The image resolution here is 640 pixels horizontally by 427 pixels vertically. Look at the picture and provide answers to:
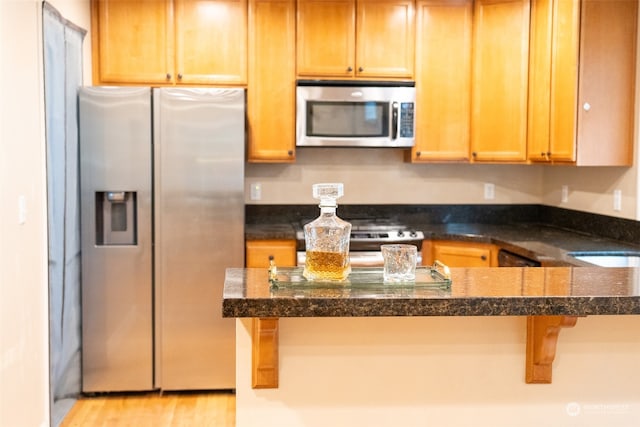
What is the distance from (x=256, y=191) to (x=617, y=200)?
7.15ft

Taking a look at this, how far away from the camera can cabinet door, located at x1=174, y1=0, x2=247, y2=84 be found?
167 inches

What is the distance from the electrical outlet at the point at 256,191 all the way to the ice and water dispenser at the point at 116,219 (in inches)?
38.1

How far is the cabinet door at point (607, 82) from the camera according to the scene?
3646mm

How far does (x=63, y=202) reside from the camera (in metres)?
A: 3.57

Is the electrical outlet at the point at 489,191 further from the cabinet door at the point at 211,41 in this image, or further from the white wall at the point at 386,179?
the cabinet door at the point at 211,41

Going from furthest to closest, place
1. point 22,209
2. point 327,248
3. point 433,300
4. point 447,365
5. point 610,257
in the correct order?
point 610,257, point 22,209, point 447,365, point 327,248, point 433,300

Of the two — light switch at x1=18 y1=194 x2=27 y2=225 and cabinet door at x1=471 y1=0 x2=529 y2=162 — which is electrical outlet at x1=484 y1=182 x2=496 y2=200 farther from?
light switch at x1=18 y1=194 x2=27 y2=225

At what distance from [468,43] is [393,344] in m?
2.95

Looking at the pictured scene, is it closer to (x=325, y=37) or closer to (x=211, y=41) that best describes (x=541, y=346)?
(x=325, y=37)

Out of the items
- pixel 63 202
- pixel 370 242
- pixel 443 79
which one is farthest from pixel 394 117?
pixel 63 202

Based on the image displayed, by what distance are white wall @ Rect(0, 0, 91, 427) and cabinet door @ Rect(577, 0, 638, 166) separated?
2638 mm

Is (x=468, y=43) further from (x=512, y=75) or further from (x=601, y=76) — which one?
(x=601, y=76)

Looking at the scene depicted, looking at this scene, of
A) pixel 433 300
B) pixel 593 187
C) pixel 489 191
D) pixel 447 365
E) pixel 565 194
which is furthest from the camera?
pixel 489 191

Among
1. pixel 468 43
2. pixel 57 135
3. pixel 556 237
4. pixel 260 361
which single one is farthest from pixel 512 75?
pixel 260 361
